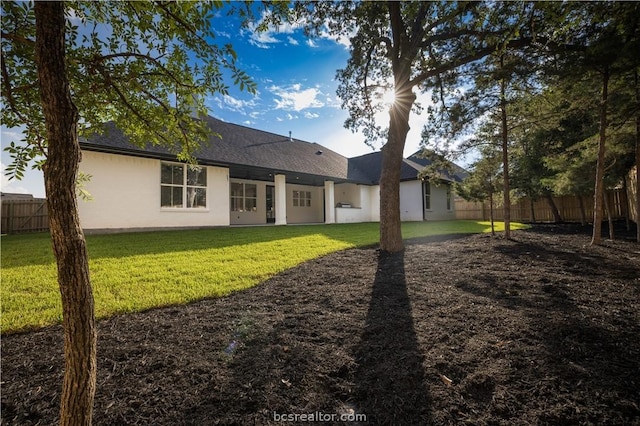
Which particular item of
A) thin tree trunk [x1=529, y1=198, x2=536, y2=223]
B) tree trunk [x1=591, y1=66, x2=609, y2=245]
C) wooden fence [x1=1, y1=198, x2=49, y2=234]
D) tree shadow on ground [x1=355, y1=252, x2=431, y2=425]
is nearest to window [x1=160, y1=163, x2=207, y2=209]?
wooden fence [x1=1, y1=198, x2=49, y2=234]

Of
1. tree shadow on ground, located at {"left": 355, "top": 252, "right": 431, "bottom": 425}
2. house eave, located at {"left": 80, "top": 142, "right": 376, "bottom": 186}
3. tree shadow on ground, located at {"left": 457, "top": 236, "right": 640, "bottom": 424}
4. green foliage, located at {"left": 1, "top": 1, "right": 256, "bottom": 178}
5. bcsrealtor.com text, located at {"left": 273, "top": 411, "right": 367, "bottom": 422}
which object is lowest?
bcsrealtor.com text, located at {"left": 273, "top": 411, "right": 367, "bottom": 422}

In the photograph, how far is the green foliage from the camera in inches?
75.4

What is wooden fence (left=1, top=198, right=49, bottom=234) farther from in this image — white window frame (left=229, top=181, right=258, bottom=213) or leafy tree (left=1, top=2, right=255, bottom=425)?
leafy tree (left=1, top=2, right=255, bottom=425)

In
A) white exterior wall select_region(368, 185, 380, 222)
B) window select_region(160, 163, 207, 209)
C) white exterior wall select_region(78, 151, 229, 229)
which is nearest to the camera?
white exterior wall select_region(78, 151, 229, 229)

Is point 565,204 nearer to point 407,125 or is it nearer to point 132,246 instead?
point 407,125

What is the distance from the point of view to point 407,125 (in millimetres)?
7000

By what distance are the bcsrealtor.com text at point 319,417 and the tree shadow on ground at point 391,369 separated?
7cm

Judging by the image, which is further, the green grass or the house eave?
the house eave

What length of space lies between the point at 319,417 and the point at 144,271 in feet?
15.2

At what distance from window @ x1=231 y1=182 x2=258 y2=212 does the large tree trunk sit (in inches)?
589

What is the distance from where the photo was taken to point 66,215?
3.77 ft

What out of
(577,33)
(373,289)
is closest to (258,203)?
(373,289)

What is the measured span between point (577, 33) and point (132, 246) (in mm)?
11661

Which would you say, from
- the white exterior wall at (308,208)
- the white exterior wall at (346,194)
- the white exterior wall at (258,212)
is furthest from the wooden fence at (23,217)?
the white exterior wall at (346,194)
